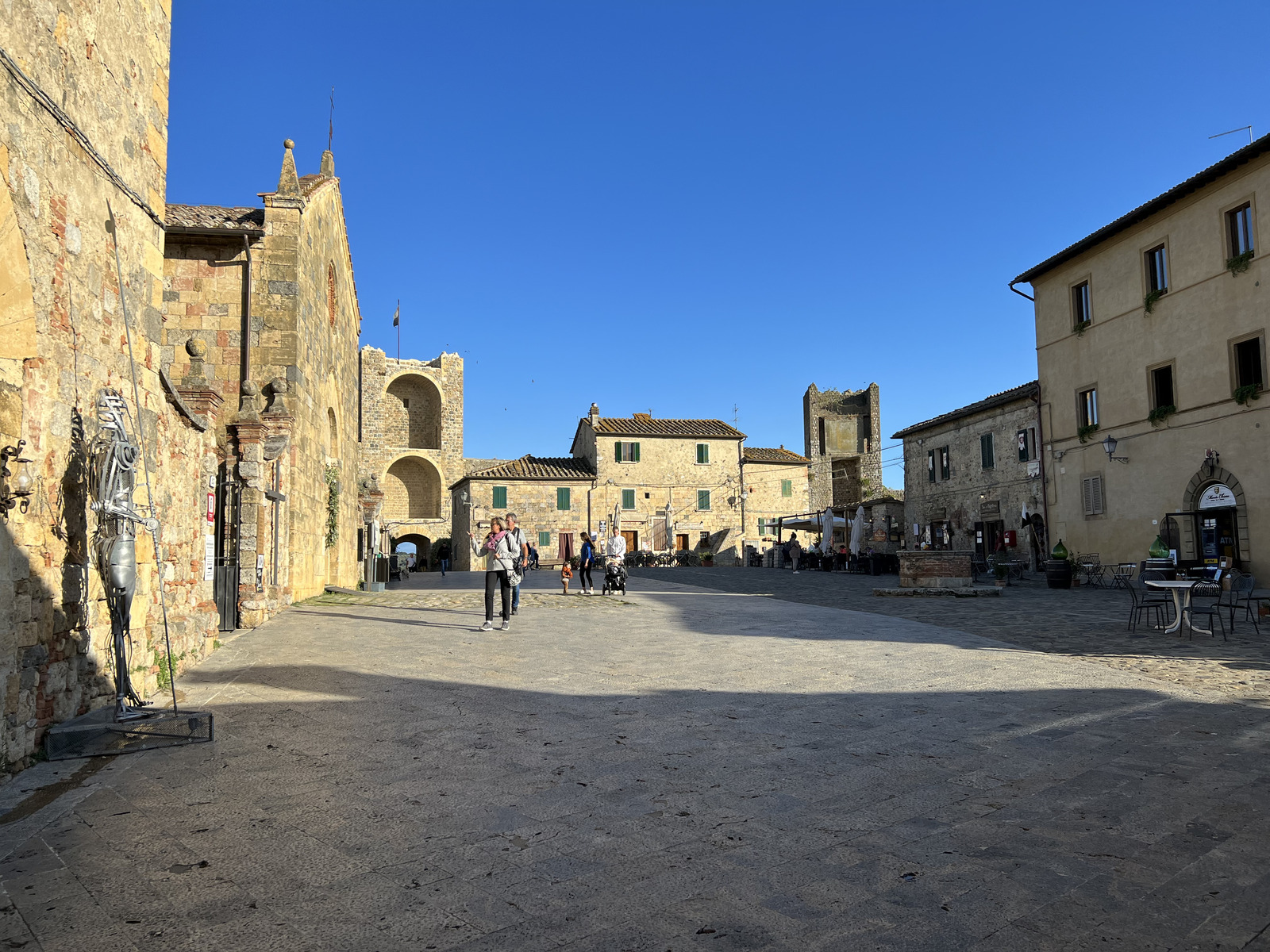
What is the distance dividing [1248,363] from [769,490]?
28.1 meters

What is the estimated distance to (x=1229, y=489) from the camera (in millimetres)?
17219

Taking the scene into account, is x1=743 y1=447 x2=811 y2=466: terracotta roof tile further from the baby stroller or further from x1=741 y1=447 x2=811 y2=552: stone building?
the baby stroller

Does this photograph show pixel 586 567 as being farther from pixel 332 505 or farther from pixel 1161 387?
pixel 1161 387

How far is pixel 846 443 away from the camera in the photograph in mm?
53250

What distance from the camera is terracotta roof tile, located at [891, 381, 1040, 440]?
25312 mm

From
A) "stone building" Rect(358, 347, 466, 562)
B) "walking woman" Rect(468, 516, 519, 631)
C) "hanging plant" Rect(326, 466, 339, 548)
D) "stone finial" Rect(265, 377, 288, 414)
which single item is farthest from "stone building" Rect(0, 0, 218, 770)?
"stone building" Rect(358, 347, 466, 562)

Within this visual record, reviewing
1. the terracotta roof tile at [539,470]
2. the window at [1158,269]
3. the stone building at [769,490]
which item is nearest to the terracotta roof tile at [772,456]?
the stone building at [769,490]

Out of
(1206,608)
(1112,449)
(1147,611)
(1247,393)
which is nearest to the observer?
(1206,608)

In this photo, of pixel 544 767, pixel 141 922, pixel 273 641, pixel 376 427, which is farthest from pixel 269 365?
pixel 376 427

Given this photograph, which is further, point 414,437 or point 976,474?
point 414,437

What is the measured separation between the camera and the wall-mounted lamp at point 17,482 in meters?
4.21

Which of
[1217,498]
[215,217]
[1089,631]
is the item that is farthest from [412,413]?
[1089,631]

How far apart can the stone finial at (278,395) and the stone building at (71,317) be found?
230 inches

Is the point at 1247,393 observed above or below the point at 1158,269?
below
